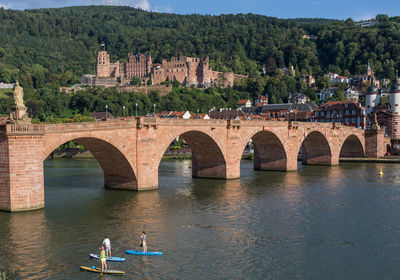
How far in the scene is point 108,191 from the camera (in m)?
44.0

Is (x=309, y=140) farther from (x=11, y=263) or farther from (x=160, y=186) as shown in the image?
(x=11, y=263)

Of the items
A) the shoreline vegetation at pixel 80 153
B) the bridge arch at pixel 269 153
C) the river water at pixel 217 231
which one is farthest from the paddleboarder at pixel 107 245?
the shoreline vegetation at pixel 80 153

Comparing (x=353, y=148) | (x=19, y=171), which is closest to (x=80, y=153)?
(x=353, y=148)

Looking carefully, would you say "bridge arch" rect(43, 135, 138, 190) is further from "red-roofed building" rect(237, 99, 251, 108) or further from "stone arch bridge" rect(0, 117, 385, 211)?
"red-roofed building" rect(237, 99, 251, 108)

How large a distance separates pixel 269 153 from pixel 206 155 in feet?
43.3

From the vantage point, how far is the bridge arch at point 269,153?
2437 inches

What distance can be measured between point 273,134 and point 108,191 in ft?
80.1

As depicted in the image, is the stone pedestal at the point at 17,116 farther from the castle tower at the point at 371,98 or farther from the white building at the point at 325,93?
the white building at the point at 325,93

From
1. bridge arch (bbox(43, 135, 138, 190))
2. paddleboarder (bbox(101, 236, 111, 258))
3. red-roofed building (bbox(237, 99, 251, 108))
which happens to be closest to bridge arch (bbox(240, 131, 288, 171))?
bridge arch (bbox(43, 135, 138, 190))

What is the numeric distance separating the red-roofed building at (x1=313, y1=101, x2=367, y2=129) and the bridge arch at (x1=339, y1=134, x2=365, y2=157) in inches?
894

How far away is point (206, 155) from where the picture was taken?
177 ft

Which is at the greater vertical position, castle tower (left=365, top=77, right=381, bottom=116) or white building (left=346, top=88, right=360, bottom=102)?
white building (left=346, top=88, right=360, bottom=102)

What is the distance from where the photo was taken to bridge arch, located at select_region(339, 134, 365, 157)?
3316 inches

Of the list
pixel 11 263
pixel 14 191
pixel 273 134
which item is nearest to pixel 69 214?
pixel 14 191
